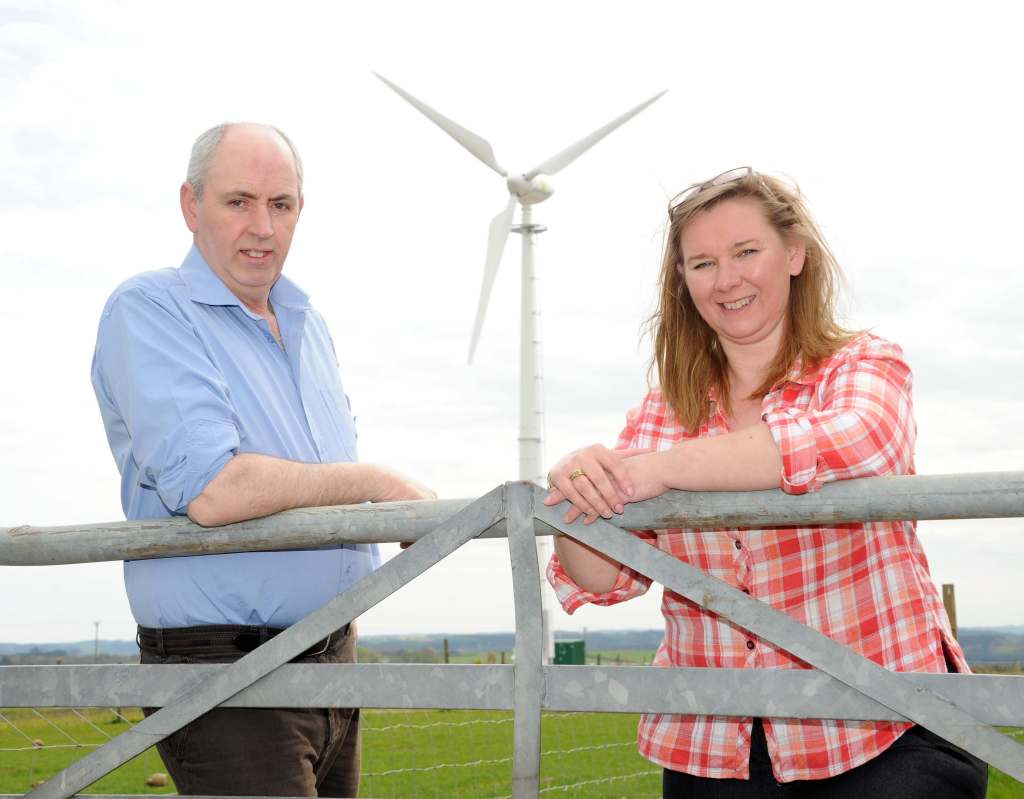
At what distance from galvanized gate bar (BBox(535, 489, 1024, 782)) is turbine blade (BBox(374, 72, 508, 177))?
71.1 feet

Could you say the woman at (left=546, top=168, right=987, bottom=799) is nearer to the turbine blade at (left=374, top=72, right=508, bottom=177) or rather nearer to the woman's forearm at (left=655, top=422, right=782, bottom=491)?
the woman's forearm at (left=655, top=422, right=782, bottom=491)

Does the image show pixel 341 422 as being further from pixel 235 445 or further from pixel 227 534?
pixel 227 534

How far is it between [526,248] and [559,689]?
26573 mm

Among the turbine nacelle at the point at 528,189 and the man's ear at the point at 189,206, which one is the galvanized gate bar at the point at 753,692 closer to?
the man's ear at the point at 189,206

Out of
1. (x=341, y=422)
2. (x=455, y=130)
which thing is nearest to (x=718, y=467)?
(x=341, y=422)

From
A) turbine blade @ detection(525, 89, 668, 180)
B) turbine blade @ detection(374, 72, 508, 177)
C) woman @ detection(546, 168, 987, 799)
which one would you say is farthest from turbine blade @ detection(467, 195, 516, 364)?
woman @ detection(546, 168, 987, 799)

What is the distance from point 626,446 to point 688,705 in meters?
0.90

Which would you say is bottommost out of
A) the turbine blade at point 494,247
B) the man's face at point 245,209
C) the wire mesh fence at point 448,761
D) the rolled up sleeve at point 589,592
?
the wire mesh fence at point 448,761

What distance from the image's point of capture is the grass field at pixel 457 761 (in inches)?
481

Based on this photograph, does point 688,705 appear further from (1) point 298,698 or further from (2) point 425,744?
(2) point 425,744

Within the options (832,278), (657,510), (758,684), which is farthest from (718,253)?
(758,684)

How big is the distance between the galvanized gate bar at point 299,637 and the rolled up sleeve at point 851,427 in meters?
0.60

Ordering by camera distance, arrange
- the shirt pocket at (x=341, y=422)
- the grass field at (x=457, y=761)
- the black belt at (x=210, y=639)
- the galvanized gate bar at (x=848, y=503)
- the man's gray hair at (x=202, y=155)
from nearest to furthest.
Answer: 1. the galvanized gate bar at (x=848, y=503)
2. the black belt at (x=210, y=639)
3. the man's gray hair at (x=202, y=155)
4. the shirt pocket at (x=341, y=422)
5. the grass field at (x=457, y=761)

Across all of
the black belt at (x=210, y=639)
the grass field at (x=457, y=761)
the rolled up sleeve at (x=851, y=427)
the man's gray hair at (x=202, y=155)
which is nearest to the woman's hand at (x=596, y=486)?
the rolled up sleeve at (x=851, y=427)
